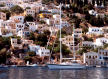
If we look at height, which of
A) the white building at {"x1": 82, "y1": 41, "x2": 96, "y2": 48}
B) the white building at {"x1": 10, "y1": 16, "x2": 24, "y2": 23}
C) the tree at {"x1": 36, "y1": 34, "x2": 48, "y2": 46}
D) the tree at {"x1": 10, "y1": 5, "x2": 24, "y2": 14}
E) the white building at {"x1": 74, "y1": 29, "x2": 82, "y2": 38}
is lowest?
the white building at {"x1": 82, "y1": 41, "x2": 96, "y2": 48}

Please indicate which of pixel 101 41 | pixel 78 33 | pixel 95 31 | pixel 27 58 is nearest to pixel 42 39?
pixel 27 58

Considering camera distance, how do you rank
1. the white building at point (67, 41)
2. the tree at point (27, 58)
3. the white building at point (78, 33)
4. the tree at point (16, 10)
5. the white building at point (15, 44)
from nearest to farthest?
the tree at point (27, 58) < the white building at point (15, 44) < the white building at point (67, 41) < the white building at point (78, 33) < the tree at point (16, 10)

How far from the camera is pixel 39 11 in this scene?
9112cm

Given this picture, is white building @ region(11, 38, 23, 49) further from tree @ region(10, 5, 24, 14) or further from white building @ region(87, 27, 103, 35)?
tree @ region(10, 5, 24, 14)

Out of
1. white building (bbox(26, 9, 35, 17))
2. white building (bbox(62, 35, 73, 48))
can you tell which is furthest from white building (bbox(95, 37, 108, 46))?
white building (bbox(26, 9, 35, 17))

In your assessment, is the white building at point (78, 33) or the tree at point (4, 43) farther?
the white building at point (78, 33)

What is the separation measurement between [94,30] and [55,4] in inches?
976

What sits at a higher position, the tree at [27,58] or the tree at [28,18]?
the tree at [28,18]

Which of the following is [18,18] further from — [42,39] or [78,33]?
[78,33]

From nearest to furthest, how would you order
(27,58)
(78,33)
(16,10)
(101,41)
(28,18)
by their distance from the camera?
(27,58)
(101,41)
(78,33)
(28,18)
(16,10)

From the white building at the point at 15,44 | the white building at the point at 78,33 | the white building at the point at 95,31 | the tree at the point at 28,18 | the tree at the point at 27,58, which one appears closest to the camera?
the tree at the point at 27,58

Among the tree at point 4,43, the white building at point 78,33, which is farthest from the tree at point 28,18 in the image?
the tree at point 4,43

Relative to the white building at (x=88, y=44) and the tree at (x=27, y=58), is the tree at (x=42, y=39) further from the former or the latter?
the tree at (x=27, y=58)

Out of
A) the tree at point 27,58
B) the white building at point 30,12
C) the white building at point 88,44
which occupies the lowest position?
the tree at point 27,58
